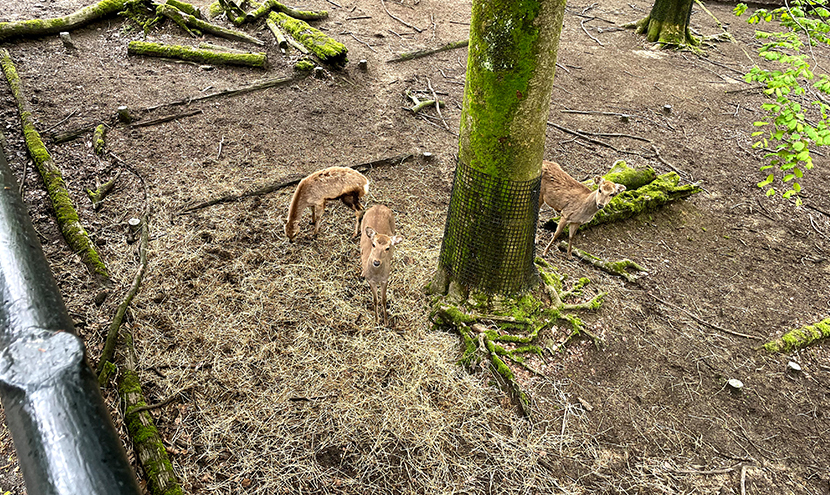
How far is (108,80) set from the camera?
9.21m

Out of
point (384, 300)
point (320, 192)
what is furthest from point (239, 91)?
point (384, 300)

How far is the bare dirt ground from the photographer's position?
4.08 m

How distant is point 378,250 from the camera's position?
4836 millimetres

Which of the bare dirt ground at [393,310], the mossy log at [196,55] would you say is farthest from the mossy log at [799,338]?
the mossy log at [196,55]

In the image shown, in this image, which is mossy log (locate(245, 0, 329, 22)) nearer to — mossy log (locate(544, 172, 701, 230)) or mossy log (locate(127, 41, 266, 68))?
mossy log (locate(127, 41, 266, 68))

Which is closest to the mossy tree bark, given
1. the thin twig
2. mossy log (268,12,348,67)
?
mossy log (268,12,348,67)

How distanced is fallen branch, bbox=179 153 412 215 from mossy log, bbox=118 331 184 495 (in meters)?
2.55

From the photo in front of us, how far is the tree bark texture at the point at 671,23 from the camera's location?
13.4 meters

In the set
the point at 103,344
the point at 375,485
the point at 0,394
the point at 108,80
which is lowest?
the point at 375,485

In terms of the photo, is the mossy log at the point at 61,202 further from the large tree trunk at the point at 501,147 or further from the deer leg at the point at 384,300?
the large tree trunk at the point at 501,147

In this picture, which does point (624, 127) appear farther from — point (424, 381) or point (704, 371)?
point (424, 381)

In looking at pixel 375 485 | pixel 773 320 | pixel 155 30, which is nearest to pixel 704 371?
pixel 773 320

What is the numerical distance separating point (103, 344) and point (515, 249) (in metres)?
4.00

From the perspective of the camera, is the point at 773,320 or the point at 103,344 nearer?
the point at 103,344
